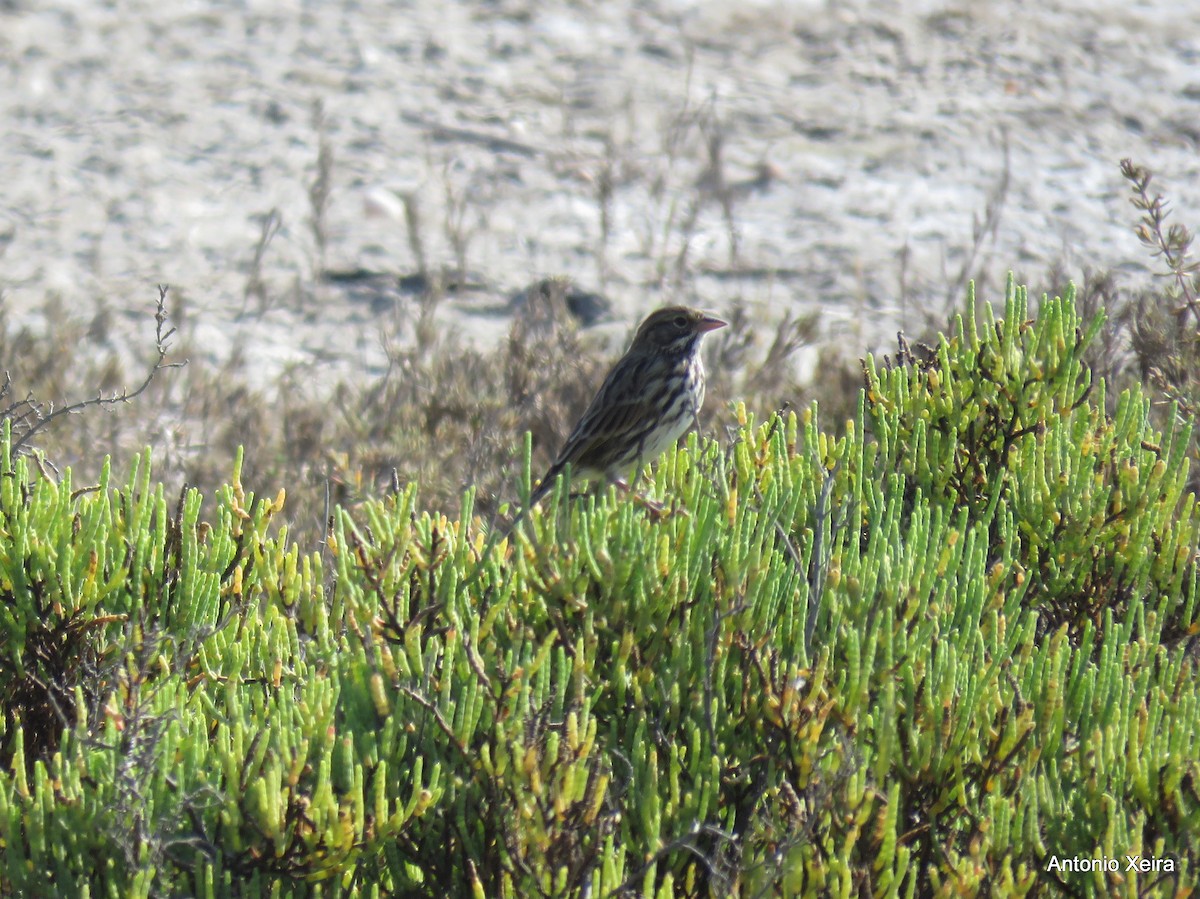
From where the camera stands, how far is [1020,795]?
12.3ft

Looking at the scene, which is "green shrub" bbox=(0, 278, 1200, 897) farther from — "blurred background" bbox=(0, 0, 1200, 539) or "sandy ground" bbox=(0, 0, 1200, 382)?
"sandy ground" bbox=(0, 0, 1200, 382)

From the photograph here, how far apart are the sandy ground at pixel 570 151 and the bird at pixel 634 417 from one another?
3376 millimetres

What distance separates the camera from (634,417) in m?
6.75

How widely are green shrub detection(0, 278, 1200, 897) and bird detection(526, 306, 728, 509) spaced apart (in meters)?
1.80

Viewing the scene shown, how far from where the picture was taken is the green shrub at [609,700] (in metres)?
3.50

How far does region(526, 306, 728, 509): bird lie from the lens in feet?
22.0

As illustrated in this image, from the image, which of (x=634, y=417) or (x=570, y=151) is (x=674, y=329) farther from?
(x=570, y=151)

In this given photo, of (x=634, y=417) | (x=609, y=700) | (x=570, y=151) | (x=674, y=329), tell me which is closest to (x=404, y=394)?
(x=674, y=329)

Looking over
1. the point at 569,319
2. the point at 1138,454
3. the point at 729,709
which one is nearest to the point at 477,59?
the point at 569,319

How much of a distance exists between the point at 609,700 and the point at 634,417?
2.79 m

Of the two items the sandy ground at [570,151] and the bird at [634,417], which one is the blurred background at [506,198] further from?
the bird at [634,417]

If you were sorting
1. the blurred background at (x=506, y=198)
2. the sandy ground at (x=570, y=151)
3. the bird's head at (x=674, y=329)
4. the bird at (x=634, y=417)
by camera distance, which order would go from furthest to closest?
1. the sandy ground at (x=570, y=151)
2. the blurred background at (x=506, y=198)
3. the bird's head at (x=674, y=329)
4. the bird at (x=634, y=417)

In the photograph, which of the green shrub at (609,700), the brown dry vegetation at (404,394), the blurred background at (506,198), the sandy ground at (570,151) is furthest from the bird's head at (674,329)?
the sandy ground at (570,151)

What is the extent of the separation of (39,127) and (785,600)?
10.0 metres
